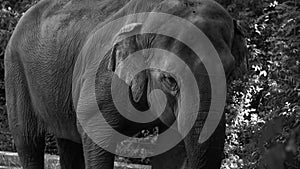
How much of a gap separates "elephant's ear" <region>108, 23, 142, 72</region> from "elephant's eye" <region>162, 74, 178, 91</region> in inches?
12.1

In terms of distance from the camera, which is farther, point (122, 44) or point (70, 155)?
point (70, 155)

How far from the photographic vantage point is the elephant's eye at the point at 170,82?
4.55 metres

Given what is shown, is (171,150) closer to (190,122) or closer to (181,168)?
(181,168)

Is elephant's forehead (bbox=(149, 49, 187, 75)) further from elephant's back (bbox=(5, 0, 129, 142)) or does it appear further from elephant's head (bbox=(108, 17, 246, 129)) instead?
elephant's back (bbox=(5, 0, 129, 142))

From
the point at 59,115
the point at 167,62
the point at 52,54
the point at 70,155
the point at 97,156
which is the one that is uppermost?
the point at 167,62

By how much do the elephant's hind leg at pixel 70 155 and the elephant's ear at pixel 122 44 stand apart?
1.96m

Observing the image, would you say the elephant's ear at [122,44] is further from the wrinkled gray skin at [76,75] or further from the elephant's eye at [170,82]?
the elephant's eye at [170,82]

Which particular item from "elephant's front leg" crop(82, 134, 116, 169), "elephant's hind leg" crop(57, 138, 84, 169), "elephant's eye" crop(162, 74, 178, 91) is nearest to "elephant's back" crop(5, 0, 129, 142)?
→ "elephant's hind leg" crop(57, 138, 84, 169)

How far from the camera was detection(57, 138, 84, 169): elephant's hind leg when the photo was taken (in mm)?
6645

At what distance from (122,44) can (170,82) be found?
41 cm

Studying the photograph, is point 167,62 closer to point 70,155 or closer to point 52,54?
point 52,54

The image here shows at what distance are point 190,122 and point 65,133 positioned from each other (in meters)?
1.91

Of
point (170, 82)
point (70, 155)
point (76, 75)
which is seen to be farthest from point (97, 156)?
point (70, 155)

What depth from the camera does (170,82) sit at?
15.0 feet
